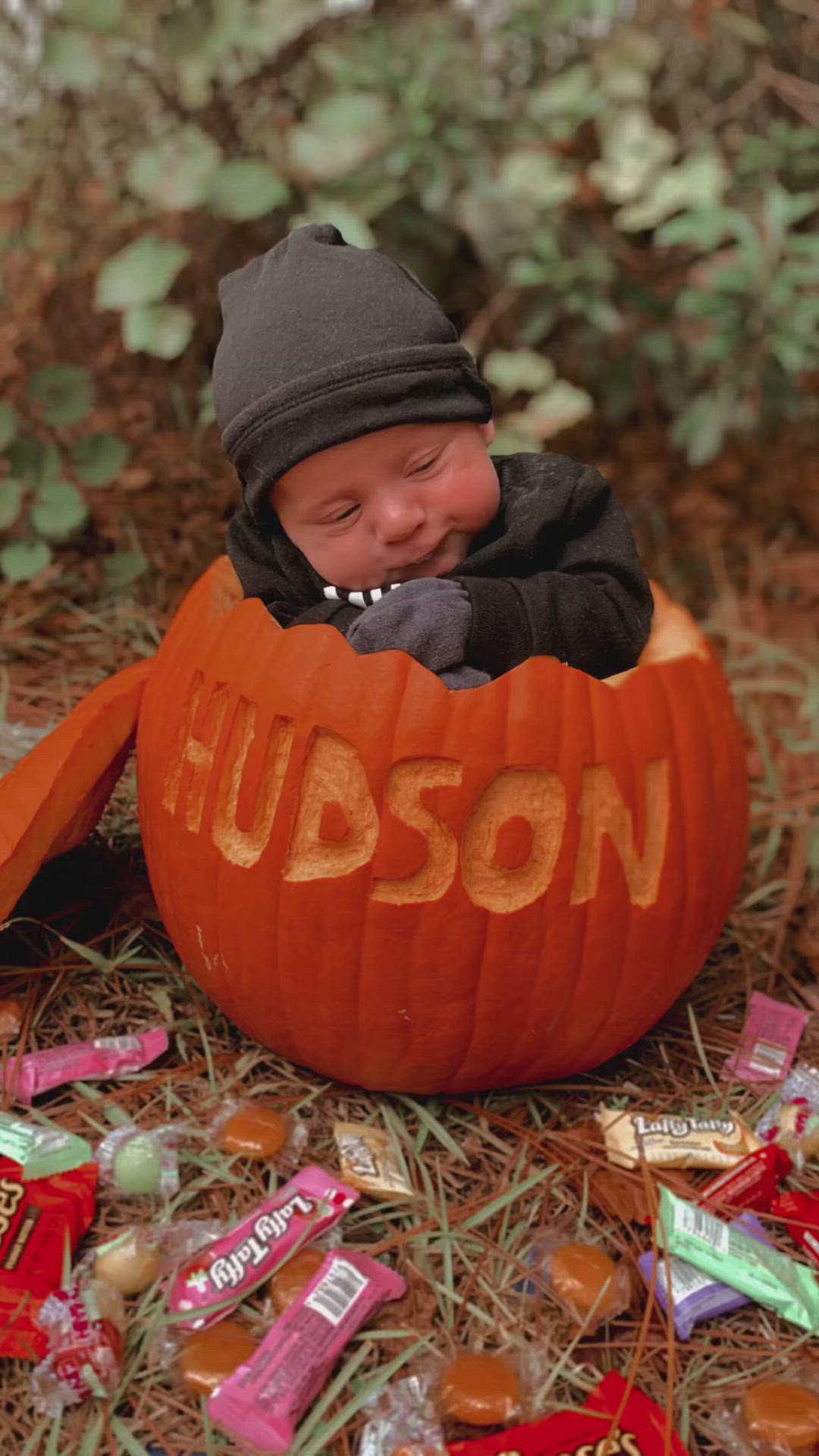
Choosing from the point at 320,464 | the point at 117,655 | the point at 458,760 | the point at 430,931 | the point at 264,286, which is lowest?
the point at 117,655

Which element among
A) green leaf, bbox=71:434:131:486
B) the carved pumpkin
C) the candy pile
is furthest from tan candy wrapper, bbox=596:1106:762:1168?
green leaf, bbox=71:434:131:486

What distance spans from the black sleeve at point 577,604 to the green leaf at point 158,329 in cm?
124

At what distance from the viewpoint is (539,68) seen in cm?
300

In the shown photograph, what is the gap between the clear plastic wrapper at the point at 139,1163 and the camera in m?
1.34

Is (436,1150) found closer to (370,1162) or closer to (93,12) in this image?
(370,1162)

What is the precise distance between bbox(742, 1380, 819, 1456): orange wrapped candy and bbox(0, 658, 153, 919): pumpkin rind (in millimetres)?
1006

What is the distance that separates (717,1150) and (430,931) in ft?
1.54

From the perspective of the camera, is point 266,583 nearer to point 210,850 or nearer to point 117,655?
point 210,850

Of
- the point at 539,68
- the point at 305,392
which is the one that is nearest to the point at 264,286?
the point at 305,392

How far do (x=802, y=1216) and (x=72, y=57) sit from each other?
239 centimetres

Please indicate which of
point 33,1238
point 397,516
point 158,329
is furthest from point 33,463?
point 33,1238

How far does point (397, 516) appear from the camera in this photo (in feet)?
4.35

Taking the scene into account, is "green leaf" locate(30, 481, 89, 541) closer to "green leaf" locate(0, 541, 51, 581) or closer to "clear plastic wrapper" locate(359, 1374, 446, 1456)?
"green leaf" locate(0, 541, 51, 581)

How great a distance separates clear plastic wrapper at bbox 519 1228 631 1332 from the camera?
1.25m
